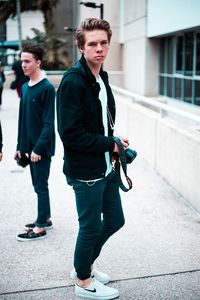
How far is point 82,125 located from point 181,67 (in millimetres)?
12948

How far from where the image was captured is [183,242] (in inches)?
170

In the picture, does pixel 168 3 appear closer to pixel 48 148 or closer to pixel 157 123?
pixel 157 123

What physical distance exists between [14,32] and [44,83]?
49066mm

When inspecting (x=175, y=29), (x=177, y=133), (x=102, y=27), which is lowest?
(x=177, y=133)

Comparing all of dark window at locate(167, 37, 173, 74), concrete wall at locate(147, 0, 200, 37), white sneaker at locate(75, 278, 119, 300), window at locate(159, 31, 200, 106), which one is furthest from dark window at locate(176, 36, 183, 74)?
white sneaker at locate(75, 278, 119, 300)

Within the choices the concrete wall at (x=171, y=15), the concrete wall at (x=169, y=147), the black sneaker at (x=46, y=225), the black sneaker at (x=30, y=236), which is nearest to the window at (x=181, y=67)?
the concrete wall at (x=171, y=15)

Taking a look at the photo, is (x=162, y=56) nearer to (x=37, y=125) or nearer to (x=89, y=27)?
(x=37, y=125)

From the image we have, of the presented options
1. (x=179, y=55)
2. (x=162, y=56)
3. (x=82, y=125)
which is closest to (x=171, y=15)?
(x=179, y=55)

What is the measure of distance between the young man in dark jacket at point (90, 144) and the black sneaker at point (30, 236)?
124cm

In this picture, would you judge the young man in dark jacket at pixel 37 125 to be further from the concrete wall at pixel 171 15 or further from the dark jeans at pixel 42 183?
the concrete wall at pixel 171 15

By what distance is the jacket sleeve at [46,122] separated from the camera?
4.19 metres

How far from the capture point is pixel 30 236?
14.4ft

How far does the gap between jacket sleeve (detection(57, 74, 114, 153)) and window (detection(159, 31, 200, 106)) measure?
35.8 feet

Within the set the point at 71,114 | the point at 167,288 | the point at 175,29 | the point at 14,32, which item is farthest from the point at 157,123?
the point at 14,32
